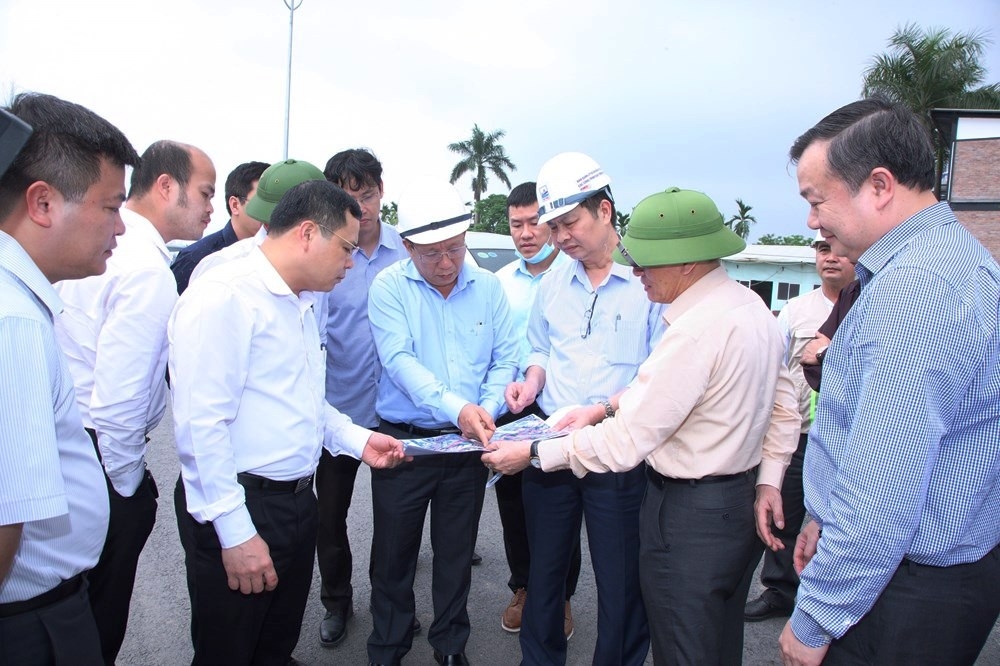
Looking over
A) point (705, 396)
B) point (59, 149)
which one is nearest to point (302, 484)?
point (59, 149)

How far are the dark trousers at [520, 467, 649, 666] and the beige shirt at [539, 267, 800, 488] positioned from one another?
45 centimetres

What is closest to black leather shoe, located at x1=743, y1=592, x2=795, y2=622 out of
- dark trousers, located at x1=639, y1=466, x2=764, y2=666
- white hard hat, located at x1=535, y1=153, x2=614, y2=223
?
dark trousers, located at x1=639, y1=466, x2=764, y2=666

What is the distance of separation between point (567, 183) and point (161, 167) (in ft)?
6.47

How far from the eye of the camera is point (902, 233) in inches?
63.4

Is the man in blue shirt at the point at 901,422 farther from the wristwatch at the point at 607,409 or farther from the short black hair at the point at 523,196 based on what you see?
the short black hair at the point at 523,196

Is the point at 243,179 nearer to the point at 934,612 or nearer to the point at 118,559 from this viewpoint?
the point at 118,559

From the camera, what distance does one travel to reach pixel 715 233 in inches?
91.0

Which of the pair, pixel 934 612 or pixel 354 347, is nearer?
pixel 934 612

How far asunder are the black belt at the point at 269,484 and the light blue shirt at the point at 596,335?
1.22m

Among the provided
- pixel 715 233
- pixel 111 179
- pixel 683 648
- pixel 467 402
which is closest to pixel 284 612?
pixel 467 402

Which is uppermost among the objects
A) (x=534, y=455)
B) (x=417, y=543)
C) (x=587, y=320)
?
(x=587, y=320)

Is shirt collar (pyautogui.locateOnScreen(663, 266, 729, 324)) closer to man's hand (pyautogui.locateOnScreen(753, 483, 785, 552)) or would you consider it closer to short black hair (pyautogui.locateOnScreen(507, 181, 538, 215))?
man's hand (pyautogui.locateOnScreen(753, 483, 785, 552))

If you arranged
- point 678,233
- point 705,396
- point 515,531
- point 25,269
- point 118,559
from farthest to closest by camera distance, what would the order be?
1. point 515,531
2. point 118,559
3. point 678,233
4. point 705,396
5. point 25,269

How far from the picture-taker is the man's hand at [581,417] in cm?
268
